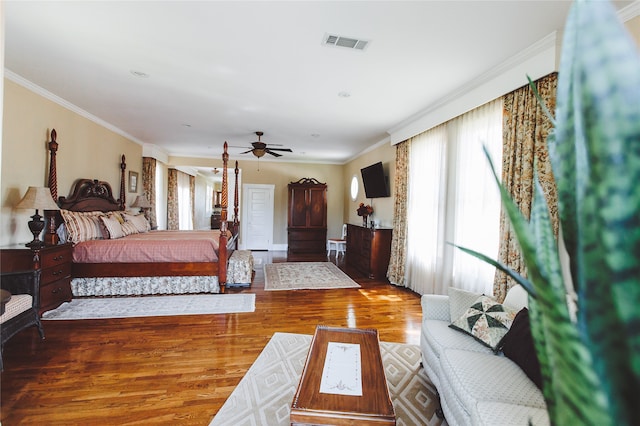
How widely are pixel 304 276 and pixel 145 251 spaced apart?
99.3 inches

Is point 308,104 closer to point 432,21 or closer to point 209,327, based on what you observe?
point 432,21

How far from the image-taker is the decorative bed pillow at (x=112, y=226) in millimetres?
4264

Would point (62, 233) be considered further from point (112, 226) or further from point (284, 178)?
point (284, 178)

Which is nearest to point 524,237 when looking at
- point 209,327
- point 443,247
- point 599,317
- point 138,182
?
point 599,317

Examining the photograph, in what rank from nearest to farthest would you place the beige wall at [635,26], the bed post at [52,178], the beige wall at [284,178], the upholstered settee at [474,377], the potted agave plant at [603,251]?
1. the potted agave plant at [603,251]
2. the upholstered settee at [474,377]
3. the beige wall at [635,26]
4. the bed post at [52,178]
5. the beige wall at [284,178]

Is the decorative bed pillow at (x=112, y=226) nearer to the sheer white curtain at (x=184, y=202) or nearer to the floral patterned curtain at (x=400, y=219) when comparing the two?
the sheer white curtain at (x=184, y=202)

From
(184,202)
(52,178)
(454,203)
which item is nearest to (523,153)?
(454,203)

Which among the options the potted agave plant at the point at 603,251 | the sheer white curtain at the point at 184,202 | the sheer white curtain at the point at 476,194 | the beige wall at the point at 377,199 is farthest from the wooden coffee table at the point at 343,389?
the sheer white curtain at the point at 184,202

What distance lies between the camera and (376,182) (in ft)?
18.7

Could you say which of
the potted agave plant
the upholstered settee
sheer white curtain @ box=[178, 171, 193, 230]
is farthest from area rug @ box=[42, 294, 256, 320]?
sheer white curtain @ box=[178, 171, 193, 230]

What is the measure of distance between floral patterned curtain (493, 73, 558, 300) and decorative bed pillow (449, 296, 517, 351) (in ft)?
2.60

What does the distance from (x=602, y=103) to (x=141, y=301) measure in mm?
4500

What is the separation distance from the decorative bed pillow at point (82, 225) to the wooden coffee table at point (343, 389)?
3766mm

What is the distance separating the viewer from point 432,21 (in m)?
2.08
